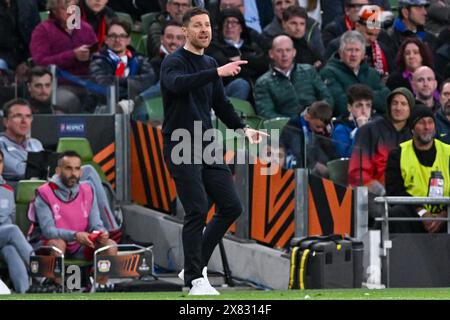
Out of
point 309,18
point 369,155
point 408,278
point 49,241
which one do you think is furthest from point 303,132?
point 309,18

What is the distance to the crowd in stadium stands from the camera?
15.3 meters

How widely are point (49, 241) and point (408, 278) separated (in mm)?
3445

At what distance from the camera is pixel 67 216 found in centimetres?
1586

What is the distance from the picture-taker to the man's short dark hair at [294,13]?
18.9 metres

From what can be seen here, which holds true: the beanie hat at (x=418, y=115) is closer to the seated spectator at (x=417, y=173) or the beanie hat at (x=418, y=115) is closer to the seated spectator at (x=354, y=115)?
the seated spectator at (x=417, y=173)

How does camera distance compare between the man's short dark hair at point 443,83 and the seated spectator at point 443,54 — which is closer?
the man's short dark hair at point 443,83

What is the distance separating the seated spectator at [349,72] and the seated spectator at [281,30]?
1.09m

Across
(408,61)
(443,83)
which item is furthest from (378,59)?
(443,83)

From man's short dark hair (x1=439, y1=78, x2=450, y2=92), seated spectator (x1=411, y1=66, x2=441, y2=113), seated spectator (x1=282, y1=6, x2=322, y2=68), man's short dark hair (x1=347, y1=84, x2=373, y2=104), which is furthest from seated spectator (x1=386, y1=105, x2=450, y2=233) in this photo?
seated spectator (x1=282, y1=6, x2=322, y2=68)

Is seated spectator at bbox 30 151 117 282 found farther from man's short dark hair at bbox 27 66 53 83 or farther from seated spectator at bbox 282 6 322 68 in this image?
seated spectator at bbox 282 6 322 68

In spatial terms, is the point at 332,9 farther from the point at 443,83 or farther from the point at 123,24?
the point at 123,24

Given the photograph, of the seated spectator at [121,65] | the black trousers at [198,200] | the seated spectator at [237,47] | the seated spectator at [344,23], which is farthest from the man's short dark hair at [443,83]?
the black trousers at [198,200]
